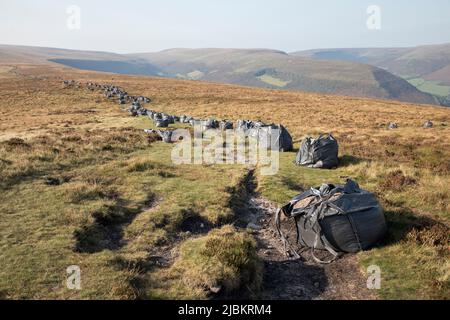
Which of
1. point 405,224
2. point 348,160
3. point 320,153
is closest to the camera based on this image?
point 405,224

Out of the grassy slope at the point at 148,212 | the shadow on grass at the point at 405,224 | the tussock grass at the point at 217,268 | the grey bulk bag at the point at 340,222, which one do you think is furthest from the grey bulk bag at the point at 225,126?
the tussock grass at the point at 217,268

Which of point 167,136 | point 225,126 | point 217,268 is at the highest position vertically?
point 225,126

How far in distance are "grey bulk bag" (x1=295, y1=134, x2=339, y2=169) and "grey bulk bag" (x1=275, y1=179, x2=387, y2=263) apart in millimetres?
8253

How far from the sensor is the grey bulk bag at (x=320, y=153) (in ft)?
62.2

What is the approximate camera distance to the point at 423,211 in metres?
12.5

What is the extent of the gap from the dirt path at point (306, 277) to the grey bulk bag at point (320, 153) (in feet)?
29.0

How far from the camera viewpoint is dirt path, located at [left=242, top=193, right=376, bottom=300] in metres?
8.15

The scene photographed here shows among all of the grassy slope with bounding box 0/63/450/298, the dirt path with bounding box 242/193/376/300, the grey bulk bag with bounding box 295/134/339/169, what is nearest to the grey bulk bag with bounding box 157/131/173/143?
the grassy slope with bounding box 0/63/450/298

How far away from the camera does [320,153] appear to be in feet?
62.2

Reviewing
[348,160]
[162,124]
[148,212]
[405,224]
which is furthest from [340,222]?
[162,124]

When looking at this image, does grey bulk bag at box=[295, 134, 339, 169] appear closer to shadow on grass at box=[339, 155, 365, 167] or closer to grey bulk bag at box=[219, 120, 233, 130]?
shadow on grass at box=[339, 155, 365, 167]

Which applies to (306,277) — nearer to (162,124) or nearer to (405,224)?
(405,224)

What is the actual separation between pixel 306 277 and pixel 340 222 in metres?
1.87

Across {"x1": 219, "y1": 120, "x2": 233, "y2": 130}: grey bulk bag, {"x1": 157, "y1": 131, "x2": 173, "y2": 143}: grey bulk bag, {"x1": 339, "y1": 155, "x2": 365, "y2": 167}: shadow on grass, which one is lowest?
{"x1": 339, "y1": 155, "x2": 365, "y2": 167}: shadow on grass
